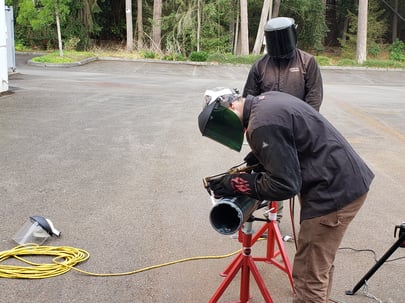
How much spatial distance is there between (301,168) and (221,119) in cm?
51

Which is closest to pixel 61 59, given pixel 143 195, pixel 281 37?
pixel 143 195

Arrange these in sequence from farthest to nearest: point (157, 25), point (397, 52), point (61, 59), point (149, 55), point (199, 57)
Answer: point (397, 52) → point (157, 25) → point (149, 55) → point (199, 57) → point (61, 59)

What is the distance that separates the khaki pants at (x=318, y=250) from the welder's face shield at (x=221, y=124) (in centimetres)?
63

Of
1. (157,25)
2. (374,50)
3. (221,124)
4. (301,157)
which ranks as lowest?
(374,50)

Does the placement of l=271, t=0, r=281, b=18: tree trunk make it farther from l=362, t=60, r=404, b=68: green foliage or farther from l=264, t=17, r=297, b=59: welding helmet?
l=264, t=17, r=297, b=59: welding helmet

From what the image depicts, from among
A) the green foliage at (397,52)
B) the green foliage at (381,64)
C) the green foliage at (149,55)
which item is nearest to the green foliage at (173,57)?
the green foliage at (149,55)

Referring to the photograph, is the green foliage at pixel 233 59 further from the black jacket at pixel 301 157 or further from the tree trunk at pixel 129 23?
the black jacket at pixel 301 157

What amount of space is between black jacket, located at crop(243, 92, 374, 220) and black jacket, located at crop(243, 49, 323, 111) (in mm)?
1700

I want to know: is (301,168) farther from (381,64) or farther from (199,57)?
(381,64)

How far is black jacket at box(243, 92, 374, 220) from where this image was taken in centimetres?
253

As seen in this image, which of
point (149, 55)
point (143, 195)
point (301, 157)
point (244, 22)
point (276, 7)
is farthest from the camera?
point (276, 7)

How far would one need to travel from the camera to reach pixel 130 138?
8.97 m

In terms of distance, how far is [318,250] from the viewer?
111 inches

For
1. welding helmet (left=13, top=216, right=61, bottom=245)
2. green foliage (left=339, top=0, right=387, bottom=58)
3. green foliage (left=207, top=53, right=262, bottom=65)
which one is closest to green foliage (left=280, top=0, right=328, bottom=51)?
green foliage (left=339, top=0, right=387, bottom=58)
